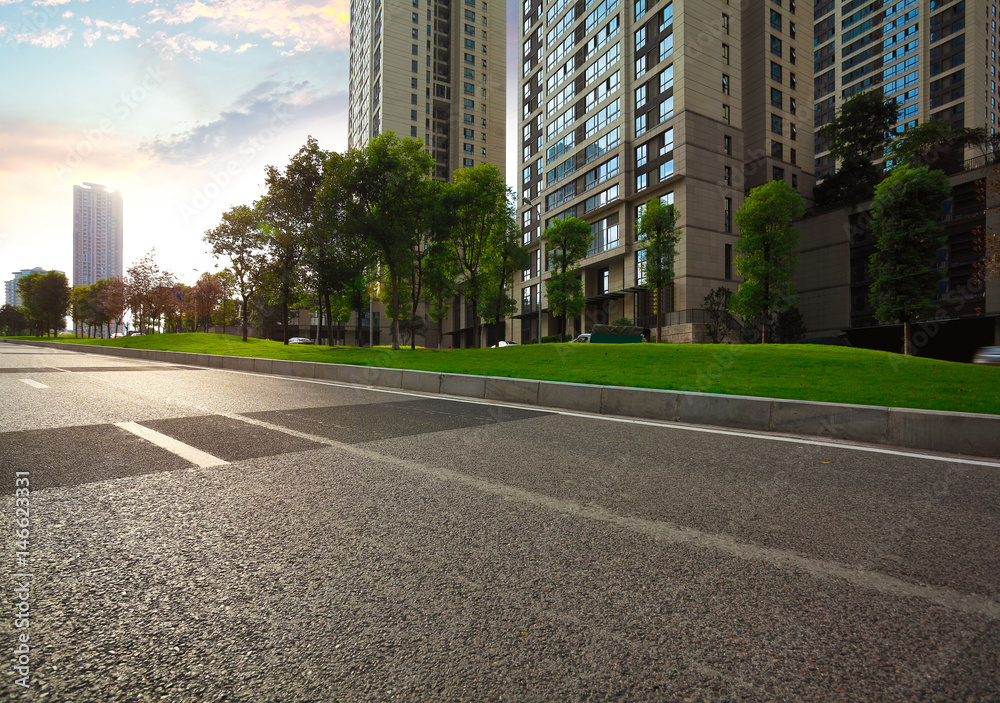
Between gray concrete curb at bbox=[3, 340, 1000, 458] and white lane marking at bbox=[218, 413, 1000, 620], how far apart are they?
183 inches

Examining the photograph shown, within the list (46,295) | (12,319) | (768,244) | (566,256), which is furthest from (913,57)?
(12,319)

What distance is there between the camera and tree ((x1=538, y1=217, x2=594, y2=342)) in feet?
131

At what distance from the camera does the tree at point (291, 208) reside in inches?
1267

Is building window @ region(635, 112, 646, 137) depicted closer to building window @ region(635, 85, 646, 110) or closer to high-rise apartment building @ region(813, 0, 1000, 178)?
building window @ region(635, 85, 646, 110)

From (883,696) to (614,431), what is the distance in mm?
4905

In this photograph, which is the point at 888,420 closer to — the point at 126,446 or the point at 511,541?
the point at 511,541

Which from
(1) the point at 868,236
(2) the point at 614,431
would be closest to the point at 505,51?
(1) the point at 868,236

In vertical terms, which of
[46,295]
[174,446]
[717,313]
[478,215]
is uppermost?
[478,215]

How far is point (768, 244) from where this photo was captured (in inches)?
1172

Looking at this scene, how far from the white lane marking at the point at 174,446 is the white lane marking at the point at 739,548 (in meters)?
1.91

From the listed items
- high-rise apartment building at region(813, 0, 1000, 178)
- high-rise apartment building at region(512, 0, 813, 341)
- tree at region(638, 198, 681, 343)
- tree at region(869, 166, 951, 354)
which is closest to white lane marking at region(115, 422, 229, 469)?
tree at region(638, 198, 681, 343)

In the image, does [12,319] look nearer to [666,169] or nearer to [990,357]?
[666,169]

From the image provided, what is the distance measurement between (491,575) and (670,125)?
44.5 m

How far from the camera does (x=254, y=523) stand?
3.07 m
